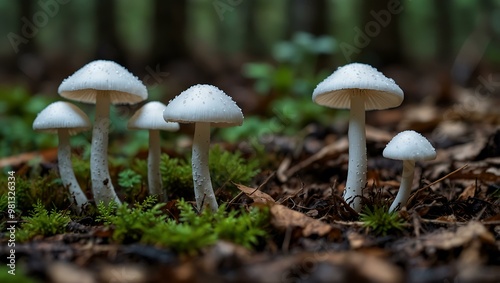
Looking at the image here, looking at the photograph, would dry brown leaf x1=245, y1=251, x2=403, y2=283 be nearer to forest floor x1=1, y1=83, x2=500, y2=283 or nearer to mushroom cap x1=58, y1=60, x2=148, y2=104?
forest floor x1=1, y1=83, x2=500, y2=283

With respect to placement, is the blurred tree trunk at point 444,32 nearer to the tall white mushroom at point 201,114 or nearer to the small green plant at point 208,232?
the tall white mushroom at point 201,114

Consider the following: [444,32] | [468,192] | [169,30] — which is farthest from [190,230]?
[444,32]

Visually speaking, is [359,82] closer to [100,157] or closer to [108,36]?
[100,157]

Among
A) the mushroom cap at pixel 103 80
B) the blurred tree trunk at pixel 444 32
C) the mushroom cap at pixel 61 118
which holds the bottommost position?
the mushroom cap at pixel 61 118

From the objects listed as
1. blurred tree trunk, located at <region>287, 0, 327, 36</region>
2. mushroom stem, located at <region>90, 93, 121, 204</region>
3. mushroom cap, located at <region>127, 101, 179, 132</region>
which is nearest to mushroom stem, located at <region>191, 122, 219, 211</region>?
mushroom cap, located at <region>127, 101, 179, 132</region>

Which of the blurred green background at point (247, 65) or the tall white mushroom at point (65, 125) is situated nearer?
the tall white mushroom at point (65, 125)

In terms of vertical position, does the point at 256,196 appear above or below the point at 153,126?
below

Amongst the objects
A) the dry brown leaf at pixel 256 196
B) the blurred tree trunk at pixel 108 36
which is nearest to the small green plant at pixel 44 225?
the dry brown leaf at pixel 256 196

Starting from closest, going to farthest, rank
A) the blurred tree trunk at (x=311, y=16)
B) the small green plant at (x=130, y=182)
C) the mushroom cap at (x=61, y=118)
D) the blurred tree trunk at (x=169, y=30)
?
the mushroom cap at (x=61, y=118) → the small green plant at (x=130, y=182) → the blurred tree trunk at (x=311, y=16) → the blurred tree trunk at (x=169, y=30)
